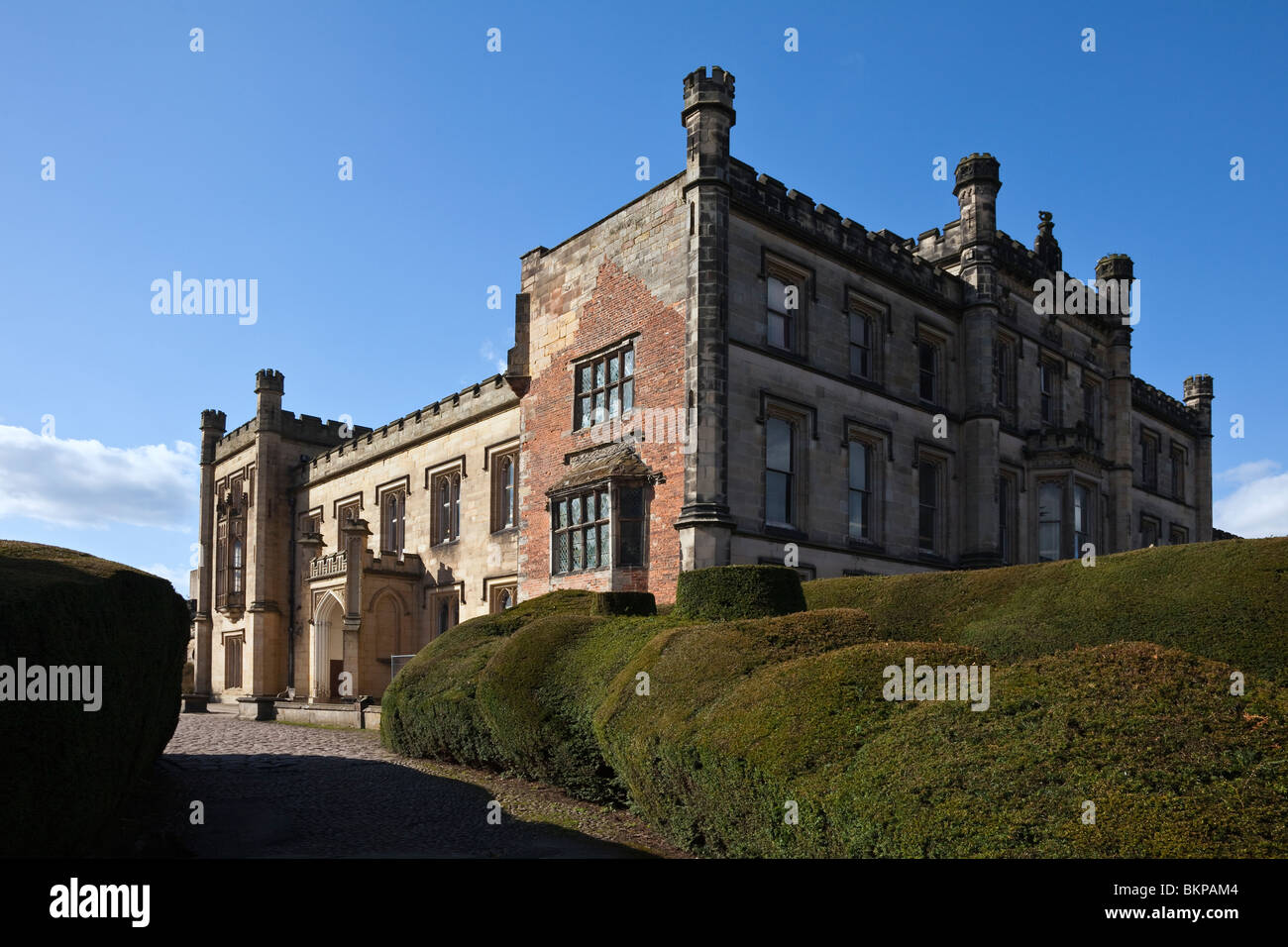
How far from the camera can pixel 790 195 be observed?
2280 cm

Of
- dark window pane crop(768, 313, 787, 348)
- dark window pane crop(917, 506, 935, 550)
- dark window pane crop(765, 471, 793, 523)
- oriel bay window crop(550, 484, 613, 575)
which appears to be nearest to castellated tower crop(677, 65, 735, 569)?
dark window pane crop(765, 471, 793, 523)

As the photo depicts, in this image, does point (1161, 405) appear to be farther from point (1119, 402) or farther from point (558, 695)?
point (558, 695)

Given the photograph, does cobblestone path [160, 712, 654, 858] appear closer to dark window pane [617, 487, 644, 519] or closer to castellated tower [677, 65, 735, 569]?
dark window pane [617, 487, 644, 519]

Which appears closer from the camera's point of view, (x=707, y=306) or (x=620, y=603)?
(x=620, y=603)

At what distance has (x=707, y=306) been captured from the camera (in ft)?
66.9

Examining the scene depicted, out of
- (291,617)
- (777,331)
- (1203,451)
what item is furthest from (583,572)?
(1203,451)

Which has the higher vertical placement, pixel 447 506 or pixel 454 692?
pixel 447 506

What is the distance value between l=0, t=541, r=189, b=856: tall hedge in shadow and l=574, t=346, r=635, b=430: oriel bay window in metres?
13.4

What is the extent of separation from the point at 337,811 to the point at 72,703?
16.1 ft

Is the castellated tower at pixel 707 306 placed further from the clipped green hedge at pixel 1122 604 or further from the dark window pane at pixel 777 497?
the clipped green hedge at pixel 1122 604

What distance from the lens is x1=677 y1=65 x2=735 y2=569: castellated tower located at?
65.1ft

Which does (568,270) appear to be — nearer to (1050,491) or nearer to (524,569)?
(524,569)

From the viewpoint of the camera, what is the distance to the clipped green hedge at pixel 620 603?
1590 centimetres
